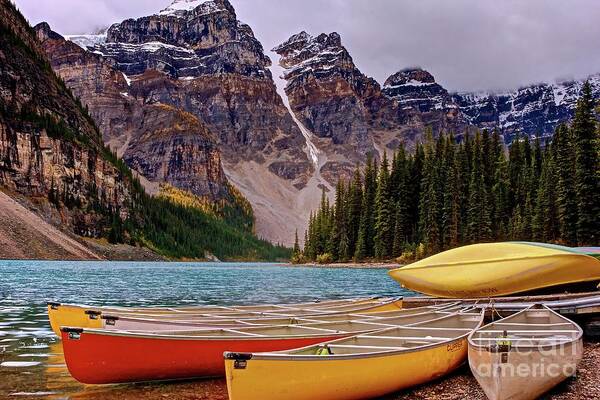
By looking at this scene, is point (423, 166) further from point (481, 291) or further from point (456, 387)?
point (456, 387)

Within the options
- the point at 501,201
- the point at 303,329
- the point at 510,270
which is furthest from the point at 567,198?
the point at 303,329

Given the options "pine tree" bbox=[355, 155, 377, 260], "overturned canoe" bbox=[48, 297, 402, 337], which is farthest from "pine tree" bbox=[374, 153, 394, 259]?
"overturned canoe" bbox=[48, 297, 402, 337]

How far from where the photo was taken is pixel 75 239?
470 feet

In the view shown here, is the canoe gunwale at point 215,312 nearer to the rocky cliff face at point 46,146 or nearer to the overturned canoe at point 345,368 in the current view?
the overturned canoe at point 345,368

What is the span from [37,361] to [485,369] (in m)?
11.7

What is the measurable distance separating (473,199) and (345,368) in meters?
79.7

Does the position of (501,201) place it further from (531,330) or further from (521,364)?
(521,364)

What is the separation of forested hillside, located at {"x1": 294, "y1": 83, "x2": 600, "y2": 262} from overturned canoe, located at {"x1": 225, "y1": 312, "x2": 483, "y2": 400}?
5192 centimetres

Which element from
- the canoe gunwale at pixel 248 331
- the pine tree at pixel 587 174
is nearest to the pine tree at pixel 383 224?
the pine tree at pixel 587 174

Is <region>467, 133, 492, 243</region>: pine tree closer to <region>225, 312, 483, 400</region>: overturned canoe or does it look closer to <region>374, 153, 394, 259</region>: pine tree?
<region>374, 153, 394, 259</region>: pine tree

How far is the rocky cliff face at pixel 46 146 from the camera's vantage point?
155 meters

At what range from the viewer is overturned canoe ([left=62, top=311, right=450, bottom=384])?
11672 millimetres

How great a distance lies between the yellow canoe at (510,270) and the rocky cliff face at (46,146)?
14778cm

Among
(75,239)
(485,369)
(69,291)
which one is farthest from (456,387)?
(75,239)
